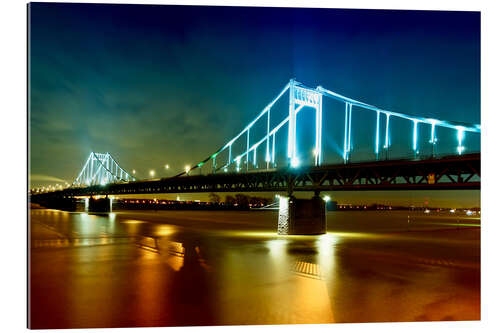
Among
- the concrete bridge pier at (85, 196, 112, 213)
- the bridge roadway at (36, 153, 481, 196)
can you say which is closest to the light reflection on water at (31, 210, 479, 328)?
the bridge roadway at (36, 153, 481, 196)

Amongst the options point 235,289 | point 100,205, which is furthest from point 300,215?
point 100,205

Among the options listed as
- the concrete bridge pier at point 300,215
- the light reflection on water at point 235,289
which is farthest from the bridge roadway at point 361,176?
the light reflection on water at point 235,289

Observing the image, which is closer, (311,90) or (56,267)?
(56,267)

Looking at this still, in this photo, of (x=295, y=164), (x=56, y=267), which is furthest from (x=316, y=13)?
(x=295, y=164)

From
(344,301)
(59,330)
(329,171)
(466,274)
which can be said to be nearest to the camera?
(59,330)

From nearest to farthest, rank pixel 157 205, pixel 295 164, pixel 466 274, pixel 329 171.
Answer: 1. pixel 466 274
2. pixel 329 171
3. pixel 295 164
4. pixel 157 205

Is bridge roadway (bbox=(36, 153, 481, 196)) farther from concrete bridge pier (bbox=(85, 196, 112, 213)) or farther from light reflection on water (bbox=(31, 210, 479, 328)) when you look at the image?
concrete bridge pier (bbox=(85, 196, 112, 213))

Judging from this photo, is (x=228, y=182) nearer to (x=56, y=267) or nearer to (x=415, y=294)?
(x=56, y=267)

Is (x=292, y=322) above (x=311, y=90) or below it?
below

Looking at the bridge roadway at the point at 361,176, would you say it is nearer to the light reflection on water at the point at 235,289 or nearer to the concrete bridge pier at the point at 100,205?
the light reflection on water at the point at 235,289
